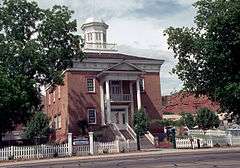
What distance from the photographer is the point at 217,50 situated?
75.6 feet

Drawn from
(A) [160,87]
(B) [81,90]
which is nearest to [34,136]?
(B) [81,90]

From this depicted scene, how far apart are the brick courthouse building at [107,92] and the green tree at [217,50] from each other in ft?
69.6

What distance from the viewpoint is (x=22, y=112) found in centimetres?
3747

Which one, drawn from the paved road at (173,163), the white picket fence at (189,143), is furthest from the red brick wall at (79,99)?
the paved road at (173,163)

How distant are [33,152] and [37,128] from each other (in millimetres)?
14843

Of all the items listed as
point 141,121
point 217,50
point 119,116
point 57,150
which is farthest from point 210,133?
point 217,50

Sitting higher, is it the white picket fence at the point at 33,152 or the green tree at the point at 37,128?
the green tree at the point at 37,128

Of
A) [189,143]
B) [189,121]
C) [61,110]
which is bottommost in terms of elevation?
[189,143]

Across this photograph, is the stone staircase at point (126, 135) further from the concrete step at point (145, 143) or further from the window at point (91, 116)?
the window at point (91, 116)

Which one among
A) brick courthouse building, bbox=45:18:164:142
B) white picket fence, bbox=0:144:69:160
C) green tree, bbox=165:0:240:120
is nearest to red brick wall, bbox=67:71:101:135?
brick courthouse building, bbox=45:18:164:142

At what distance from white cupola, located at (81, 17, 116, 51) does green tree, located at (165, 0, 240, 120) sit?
95.2 ft

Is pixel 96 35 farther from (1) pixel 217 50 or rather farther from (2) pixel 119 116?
(1) pixel 217 50

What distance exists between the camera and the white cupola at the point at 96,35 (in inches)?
2277

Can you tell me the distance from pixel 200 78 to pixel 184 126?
2821 cm
